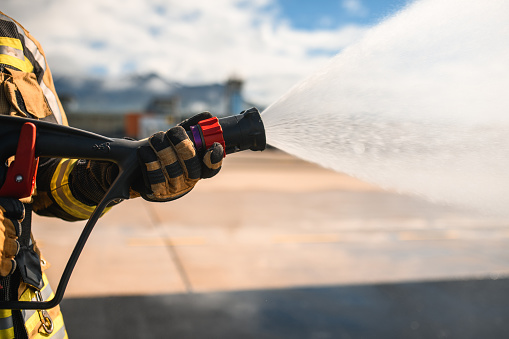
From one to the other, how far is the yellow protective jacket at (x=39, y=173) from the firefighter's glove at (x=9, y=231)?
28cm

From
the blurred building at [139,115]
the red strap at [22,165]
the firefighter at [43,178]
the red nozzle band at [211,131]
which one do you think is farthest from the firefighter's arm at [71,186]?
the blurred building at [139,115]

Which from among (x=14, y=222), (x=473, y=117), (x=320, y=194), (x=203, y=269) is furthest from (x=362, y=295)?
(x=320, y=194)

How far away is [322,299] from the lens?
384 centimetres

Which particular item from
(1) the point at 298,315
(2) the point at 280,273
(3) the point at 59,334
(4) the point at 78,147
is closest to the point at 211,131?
(4) the point at 78,147

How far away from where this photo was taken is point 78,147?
1.37 m

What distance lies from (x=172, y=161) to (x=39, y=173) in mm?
832

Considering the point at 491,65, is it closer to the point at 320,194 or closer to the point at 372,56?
the point at 372,56

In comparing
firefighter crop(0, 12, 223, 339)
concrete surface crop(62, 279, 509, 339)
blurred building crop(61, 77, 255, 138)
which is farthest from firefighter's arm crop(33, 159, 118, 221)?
blurred building crop(61, 77, 255, 138)

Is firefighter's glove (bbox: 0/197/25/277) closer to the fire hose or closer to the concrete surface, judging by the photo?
the fire hose

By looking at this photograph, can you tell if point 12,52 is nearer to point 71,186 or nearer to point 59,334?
point 71,186

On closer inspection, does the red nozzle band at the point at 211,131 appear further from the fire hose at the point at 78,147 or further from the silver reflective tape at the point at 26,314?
the silver reflective tape at the point at 26,314

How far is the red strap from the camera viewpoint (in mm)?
1307

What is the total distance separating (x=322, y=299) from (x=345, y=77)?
2.74m

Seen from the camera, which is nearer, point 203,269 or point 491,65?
point 491,65
